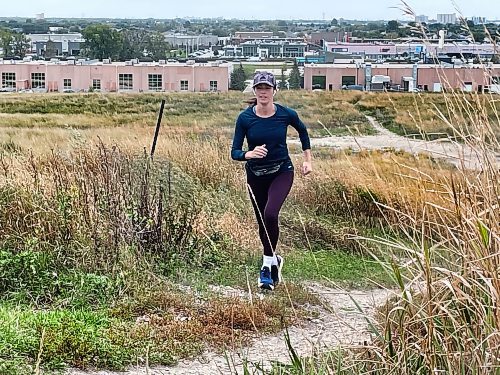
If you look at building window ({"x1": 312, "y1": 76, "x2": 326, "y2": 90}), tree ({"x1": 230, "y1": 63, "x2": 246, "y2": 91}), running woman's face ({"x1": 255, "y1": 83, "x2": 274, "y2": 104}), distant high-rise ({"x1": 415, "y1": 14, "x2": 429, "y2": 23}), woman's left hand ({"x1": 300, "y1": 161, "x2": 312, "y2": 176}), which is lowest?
woman's left hand ({"x1": 300, "y1": 161, "x2": 312, "y2": 176})

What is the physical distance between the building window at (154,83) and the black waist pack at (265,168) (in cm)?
3213

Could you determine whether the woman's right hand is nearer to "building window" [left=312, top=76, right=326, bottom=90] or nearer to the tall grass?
the tall grass

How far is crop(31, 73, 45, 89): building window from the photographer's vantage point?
40.7 metres

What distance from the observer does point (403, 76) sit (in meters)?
12.9

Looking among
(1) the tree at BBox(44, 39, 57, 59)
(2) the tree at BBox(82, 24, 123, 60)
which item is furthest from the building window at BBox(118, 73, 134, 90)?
(1) the tree at BBox(44, 39, 57, 59)

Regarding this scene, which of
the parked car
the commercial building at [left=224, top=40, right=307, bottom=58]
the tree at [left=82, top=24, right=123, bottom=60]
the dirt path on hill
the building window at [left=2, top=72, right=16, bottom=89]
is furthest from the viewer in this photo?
the building window at [left=2, top=72, right=16, bottom=89]

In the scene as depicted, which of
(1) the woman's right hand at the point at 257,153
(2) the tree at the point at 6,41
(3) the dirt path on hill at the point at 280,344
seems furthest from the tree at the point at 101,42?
(3) the dirt path on hill at the point at 280,344

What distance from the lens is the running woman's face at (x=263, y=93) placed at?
6.99 meters

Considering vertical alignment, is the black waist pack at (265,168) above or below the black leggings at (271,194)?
above

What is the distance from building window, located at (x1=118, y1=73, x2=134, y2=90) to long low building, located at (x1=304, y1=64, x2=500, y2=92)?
12.3m

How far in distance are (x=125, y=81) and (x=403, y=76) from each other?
28.5 meters

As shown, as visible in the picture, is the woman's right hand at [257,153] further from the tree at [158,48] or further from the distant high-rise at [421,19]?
the tree at [158,48]

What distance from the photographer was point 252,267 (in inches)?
308

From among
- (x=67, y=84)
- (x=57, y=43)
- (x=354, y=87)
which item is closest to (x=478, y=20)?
(x=354, y=87)
